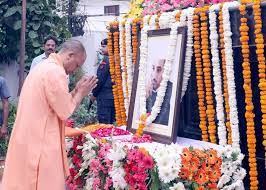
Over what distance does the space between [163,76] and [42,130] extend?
44.0 inches

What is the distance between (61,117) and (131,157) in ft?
2.35

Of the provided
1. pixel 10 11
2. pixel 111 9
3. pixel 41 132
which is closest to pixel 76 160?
pixel 41 132

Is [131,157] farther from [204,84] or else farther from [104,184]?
[204,84]

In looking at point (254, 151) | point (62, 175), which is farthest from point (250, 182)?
point (62, 175)

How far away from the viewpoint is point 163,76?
14.3 feet

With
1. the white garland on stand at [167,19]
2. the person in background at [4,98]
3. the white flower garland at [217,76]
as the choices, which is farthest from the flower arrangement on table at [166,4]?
the person in background at [4,98]

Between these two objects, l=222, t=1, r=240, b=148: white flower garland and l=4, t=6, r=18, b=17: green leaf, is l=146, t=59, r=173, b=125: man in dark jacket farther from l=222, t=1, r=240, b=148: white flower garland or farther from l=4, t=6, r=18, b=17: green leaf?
l=4, t=6, r=18, b=17: green leaf

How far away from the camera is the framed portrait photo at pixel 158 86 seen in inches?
166

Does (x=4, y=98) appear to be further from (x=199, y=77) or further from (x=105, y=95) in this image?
(x=199, y=77)

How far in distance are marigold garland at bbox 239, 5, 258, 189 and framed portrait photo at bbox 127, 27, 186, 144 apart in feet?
2.02

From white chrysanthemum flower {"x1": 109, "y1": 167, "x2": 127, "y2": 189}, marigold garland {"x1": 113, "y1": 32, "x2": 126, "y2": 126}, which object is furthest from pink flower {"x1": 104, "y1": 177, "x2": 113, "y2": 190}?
marigold garland {"x1": 113, "y1": 32, "x2": 126, "y2": 126}

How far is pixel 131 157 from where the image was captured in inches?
144

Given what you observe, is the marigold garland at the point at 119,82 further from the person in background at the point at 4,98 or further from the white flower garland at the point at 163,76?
the person in background at the point at 4,98

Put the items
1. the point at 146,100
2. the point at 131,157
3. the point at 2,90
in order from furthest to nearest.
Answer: the point at 2,90
the point at 146,100
the point at 131,157
